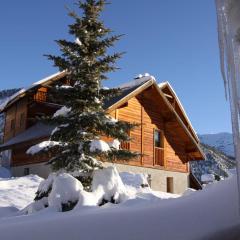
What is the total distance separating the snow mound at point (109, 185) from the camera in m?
9.29

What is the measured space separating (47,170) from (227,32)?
52.2 feet

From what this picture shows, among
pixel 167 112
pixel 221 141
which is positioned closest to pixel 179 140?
pixel 167 112

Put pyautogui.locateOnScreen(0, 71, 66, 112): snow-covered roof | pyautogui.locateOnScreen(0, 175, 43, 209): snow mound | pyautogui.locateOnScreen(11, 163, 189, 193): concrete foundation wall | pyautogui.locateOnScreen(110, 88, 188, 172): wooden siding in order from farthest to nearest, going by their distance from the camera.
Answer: pyautogui.locateOnScreen(0, 71, 66, 112): snow-covered roof < pyautogui.locateOnScreen(110, 88, 188, 172): wooden siding < pyautogui.locateOnScreen(11, 163, 189, 193): concrete foundation wall < pyautogui.locateOnScreen(0, 175, 43, 209): snow mound

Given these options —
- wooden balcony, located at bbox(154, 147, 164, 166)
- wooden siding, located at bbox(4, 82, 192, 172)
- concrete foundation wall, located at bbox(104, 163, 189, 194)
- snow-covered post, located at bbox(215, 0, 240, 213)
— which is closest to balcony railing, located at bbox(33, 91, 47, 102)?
wooden siding, located at bbox(4, 82, 192, 172)

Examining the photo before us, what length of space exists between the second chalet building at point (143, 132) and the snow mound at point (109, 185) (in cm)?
944

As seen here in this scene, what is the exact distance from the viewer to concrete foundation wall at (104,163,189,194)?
20.0m

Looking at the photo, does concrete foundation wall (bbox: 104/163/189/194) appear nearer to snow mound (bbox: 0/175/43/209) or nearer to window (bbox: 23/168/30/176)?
snow mound (bbox: 0/175/43/209)

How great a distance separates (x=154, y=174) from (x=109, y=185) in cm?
1208

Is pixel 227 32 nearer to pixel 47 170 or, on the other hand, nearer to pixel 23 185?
pixel 23 185

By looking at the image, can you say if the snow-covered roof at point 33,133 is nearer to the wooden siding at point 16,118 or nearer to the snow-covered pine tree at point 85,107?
the wooden siding at point 16,118

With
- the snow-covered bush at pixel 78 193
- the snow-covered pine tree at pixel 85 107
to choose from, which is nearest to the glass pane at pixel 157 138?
the snow-covered pine tree at pixel 85 107

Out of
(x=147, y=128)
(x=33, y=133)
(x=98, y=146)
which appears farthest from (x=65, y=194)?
(x=147, y=128)

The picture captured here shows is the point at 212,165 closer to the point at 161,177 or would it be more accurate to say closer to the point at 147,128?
the point at 161,177

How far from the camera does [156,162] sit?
858 inches
